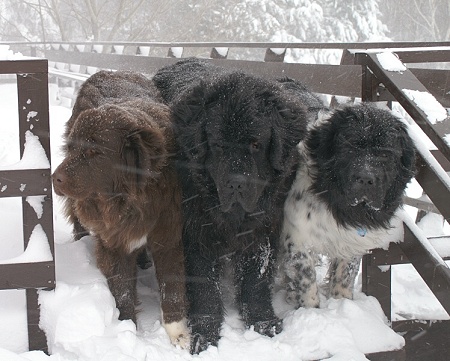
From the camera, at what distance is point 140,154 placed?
3.78 m

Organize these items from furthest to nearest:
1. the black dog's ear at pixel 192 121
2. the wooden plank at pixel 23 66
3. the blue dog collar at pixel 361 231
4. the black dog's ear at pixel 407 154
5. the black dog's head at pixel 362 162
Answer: the blue dog collar at pixel 361 231, the black dog's ear at pixel 407 154, the black dog's head at pixel 362 162, the black dog's ear at pixel 192 121, the wooden plank at pixel 23 66

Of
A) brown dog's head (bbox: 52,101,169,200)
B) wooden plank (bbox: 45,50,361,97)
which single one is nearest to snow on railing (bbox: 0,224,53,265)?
brown dog's head (bbox: 52,101,169,200)

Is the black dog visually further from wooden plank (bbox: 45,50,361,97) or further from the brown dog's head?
wooden plank (bbox: 45,50,361,97)

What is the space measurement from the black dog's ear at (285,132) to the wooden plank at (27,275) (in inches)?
64.9

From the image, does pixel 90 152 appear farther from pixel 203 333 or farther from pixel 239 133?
pixel 203 333

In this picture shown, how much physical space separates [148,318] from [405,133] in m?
2.29

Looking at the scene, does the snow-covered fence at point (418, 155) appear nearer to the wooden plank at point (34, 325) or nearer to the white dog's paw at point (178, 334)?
the white dog's paw at point (178, 334)

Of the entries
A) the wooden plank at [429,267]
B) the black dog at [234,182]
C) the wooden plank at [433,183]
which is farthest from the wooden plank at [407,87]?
the wooden plank at [429,267]

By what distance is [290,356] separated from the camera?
3977 millimetres

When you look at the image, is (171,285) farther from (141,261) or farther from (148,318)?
(141,261)

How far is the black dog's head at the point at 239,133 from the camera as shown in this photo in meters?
3.84

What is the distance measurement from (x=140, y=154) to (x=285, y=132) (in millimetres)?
1011

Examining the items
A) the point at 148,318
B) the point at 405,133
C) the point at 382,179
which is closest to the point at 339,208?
the point at 382,179

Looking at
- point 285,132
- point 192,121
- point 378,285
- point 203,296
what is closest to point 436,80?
point 378,285
